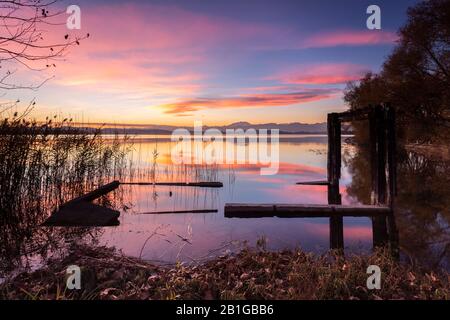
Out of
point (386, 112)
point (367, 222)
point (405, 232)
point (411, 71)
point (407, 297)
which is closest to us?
point (407, 297)

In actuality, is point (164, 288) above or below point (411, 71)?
below

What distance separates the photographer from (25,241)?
944 centimetres

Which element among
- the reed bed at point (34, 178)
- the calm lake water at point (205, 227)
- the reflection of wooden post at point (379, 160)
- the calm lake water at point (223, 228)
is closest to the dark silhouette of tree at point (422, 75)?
the calm lake water at point (223, 228)

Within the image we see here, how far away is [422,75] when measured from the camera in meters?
29.4

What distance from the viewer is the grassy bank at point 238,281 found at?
5.26m

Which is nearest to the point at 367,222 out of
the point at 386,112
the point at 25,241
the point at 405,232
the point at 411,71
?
the point at 405,232

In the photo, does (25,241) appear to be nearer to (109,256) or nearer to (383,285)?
(109,256)

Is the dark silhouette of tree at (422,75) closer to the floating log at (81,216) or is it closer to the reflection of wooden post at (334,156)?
the reflection of wooden post at (334,156)

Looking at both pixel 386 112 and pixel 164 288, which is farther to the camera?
pixel 386 112

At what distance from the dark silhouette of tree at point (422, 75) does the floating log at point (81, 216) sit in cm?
2743

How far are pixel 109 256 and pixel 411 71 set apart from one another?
3000 cm

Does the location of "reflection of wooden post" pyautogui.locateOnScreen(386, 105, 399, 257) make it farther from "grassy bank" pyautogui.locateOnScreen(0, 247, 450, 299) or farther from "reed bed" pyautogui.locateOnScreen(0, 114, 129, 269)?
"reed bed" pyautogui.locateOnScreen(0, 114, 129, 269)

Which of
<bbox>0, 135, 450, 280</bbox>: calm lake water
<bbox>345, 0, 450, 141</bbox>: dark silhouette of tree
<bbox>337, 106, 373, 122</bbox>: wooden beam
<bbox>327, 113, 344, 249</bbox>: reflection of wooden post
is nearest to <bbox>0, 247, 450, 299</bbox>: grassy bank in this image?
<bbox>0, 135, 450, 280</bbox>: calm lake water

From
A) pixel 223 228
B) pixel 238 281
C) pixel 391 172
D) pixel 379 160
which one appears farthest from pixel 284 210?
pixel 379 160
